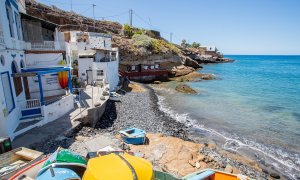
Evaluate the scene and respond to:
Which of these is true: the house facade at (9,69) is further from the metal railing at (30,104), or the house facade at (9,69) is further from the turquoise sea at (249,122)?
the turquoise sea at (249,122)

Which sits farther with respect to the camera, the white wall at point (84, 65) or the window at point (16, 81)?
the white wall at point (84, 65)

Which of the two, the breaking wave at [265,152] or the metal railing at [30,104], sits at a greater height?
the metal railing at [30,104]

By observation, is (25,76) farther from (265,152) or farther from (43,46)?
(265,152)

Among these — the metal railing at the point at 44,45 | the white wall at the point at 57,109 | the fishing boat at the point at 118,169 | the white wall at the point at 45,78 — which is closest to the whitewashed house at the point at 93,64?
the white wall at the point at 45,78

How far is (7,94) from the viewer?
11.8m

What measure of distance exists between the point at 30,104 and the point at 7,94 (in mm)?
2613

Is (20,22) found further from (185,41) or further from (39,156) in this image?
(185,41)

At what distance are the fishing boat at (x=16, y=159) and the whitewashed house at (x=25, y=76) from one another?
2.87 m

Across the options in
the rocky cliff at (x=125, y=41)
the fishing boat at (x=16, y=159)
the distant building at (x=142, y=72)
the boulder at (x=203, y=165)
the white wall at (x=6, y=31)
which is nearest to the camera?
the fishing boat at (x=16, y=159)

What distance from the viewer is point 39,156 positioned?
8.42m

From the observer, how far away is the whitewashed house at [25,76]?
1156cm

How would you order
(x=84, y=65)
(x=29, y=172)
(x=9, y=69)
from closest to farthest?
(x=29, y=172)
(x=9, y=69)
(x=84, y=65)

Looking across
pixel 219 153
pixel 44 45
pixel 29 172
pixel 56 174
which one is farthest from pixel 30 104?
pixel 219 153

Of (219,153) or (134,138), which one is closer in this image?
(134,138)
